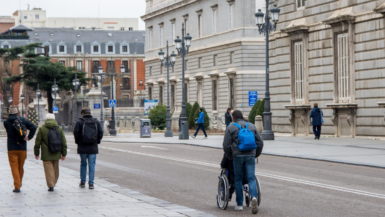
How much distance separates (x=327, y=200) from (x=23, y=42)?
116m

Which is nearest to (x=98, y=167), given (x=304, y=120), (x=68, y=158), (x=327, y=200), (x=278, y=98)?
(x=68, y=158)

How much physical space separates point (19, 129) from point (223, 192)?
182 inches

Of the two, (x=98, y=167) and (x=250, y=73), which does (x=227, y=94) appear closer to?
(x=250, y=73)

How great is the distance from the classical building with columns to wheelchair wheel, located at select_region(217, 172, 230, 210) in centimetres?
4593

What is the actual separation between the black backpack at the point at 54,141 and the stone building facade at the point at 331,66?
1763 centimetres

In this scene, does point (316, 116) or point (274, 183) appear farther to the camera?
point (316, 116)

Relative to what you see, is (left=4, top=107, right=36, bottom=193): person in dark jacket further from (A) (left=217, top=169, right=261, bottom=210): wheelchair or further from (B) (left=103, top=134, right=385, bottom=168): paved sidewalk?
(B) (left=103, top=134, right=385, bottom=168): paved sidewalk

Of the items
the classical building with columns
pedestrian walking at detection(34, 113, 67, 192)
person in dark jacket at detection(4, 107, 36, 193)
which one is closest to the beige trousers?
pedestrian walking at detection(34, 113, 67, 192)

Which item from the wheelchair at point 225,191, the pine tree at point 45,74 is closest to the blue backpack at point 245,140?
the wheelchair at point 225,191

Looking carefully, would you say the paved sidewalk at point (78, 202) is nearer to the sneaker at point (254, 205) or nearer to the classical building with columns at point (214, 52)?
the sneaker at point (254, 205)

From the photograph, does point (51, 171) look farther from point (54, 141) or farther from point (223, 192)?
point (223, 192)

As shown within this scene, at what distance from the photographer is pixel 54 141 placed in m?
13.6

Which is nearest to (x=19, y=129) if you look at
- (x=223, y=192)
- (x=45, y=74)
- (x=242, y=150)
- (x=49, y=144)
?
(x=49, y=144)

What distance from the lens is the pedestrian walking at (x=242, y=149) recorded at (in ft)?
33.7
